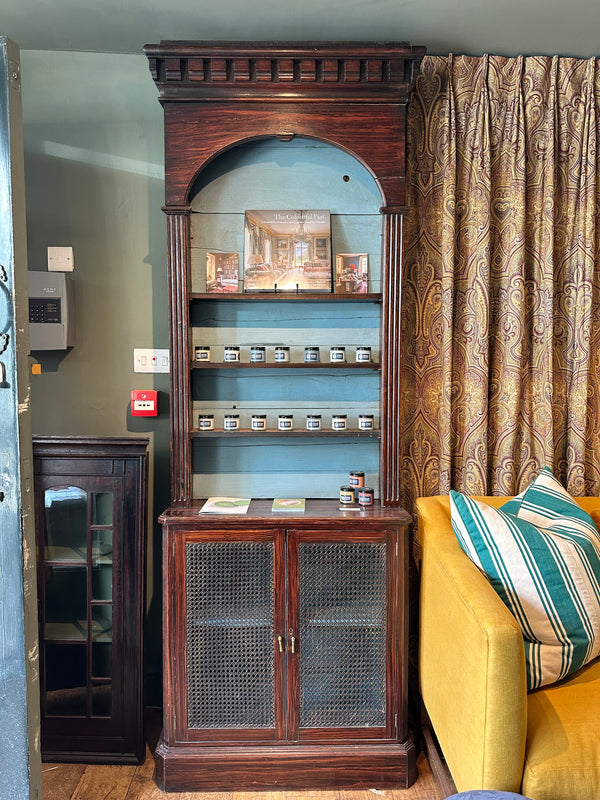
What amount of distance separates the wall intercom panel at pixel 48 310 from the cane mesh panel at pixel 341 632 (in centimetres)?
126

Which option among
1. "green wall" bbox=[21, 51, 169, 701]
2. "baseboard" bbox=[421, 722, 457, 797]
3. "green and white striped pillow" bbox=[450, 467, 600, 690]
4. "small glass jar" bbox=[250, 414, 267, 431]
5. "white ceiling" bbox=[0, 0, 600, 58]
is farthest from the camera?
"green wall" bbox=[21, 51, 169, 701]

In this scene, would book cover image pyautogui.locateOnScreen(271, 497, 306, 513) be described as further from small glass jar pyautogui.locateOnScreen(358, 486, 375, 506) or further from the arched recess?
the arched recess

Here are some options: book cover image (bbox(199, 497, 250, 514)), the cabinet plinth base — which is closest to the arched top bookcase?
book cover image (bbox(199, 497, 250, 514))

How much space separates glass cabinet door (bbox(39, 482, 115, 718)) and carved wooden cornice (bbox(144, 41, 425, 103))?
1480 millimetres

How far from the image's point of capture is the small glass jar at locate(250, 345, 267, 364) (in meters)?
2.26

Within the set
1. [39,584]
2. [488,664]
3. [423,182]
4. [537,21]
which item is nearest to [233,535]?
[39,584]

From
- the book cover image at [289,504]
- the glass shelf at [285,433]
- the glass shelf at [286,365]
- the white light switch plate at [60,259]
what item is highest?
the white light switch plate at [60,259]

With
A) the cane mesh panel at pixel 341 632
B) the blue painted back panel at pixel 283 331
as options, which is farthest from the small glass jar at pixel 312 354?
the cane mesh panel at pixel 341 632

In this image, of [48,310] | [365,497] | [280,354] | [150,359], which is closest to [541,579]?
[365,497]

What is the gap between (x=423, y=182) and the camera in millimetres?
2395

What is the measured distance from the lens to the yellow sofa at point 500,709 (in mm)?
1487

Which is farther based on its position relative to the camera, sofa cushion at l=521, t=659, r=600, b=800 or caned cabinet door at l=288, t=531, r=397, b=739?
caned cabinet door at l=288, t=531, r=397, b=739

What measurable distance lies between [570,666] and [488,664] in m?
0.42

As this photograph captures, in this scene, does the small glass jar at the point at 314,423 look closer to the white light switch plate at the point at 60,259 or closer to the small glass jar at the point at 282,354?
the small glass jar at the point at 282,354
